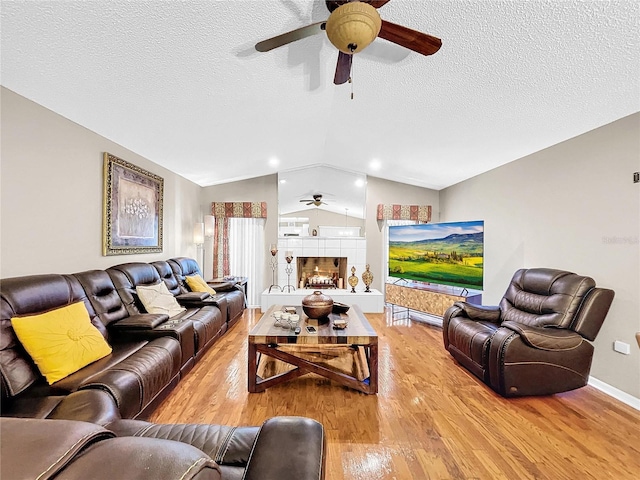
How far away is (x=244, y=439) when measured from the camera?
1.26 m

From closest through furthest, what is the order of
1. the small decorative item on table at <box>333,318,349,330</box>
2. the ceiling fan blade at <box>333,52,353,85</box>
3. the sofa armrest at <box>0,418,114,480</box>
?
1. the sofa armrest at <box>0,418,114,480</box>
2. the ceiling fan blade at <box>333,52,353,85</box>
3. the small decorative item on table at <box>333,318,349,330</box>

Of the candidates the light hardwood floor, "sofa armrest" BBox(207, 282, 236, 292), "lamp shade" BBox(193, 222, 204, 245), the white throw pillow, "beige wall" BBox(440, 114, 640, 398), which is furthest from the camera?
"lamp shade" BBox(193, 222, 204, 245)

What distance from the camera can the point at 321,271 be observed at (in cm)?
610

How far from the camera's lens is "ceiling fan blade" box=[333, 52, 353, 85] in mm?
1942

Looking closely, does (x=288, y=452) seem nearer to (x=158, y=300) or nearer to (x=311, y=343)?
(x=311, y=343)

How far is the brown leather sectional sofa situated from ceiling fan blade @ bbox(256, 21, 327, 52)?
1.94 meters

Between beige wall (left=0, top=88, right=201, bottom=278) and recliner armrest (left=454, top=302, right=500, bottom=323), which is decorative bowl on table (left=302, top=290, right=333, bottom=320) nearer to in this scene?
recliner armrest (left=454, top=302, right=500, bottom=323)

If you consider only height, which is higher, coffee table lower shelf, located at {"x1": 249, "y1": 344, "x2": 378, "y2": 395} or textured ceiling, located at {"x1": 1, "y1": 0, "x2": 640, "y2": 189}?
textured ceiling, located at {"x1": 1, "y1": 0, "x2": 640, "y2": 189}

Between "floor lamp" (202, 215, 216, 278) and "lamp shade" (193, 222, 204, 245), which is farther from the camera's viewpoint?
"floor lamp" (202, 215, 216, 278)

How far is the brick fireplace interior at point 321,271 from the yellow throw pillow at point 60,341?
4036 mm

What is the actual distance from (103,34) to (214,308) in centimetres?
287

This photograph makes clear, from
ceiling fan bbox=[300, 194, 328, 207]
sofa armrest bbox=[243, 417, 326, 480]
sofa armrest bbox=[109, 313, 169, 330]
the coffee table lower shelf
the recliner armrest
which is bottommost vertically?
the coffee table lower shelf

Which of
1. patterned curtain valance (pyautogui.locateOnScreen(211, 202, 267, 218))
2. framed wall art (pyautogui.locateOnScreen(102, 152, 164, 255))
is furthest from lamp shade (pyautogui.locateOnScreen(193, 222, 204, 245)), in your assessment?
framed wall art (pyautogui.locateOnScreen(102, 152, 164, 255))

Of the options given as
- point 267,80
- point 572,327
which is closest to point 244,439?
point 267,80
